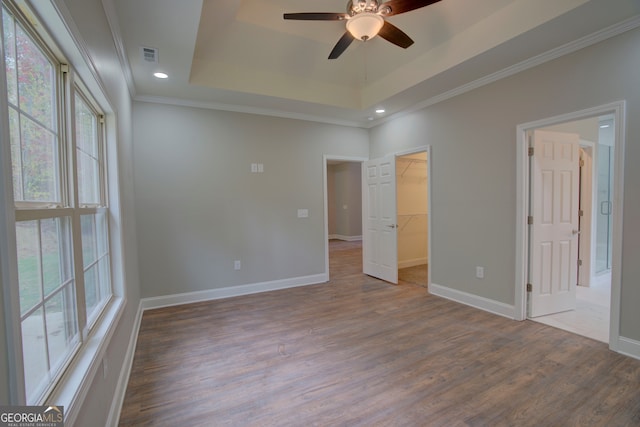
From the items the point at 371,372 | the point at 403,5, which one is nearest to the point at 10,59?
the point at 403,5

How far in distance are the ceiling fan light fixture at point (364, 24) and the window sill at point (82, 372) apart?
2683 millimetres

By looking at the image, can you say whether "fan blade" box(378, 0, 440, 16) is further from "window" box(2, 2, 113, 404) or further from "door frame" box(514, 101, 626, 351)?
"window" box(2, 2, 113, 404)

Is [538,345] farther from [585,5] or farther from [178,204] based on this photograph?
[178,204]

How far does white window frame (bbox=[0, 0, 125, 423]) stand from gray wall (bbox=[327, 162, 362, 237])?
7.85 meters

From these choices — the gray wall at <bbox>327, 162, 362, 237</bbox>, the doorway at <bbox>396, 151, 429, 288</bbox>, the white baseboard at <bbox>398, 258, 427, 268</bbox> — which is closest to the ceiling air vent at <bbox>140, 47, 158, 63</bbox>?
the doorway at <bbox>396, 151, 429, 288</bbox>

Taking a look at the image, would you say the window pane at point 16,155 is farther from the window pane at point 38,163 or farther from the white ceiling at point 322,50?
the white ceiling at point 322,50

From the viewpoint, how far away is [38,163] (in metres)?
1.18

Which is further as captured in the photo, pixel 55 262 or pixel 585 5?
pixel 585 5

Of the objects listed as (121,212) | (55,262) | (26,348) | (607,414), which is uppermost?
(121,212)

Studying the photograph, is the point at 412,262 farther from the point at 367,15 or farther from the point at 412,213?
the point at 367,15

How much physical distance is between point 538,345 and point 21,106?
3.81 m

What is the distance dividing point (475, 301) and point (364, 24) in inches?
129

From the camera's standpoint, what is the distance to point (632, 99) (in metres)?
2.34

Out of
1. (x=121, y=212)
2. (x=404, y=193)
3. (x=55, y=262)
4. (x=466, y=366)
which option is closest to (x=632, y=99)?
(x=466, y=366)
